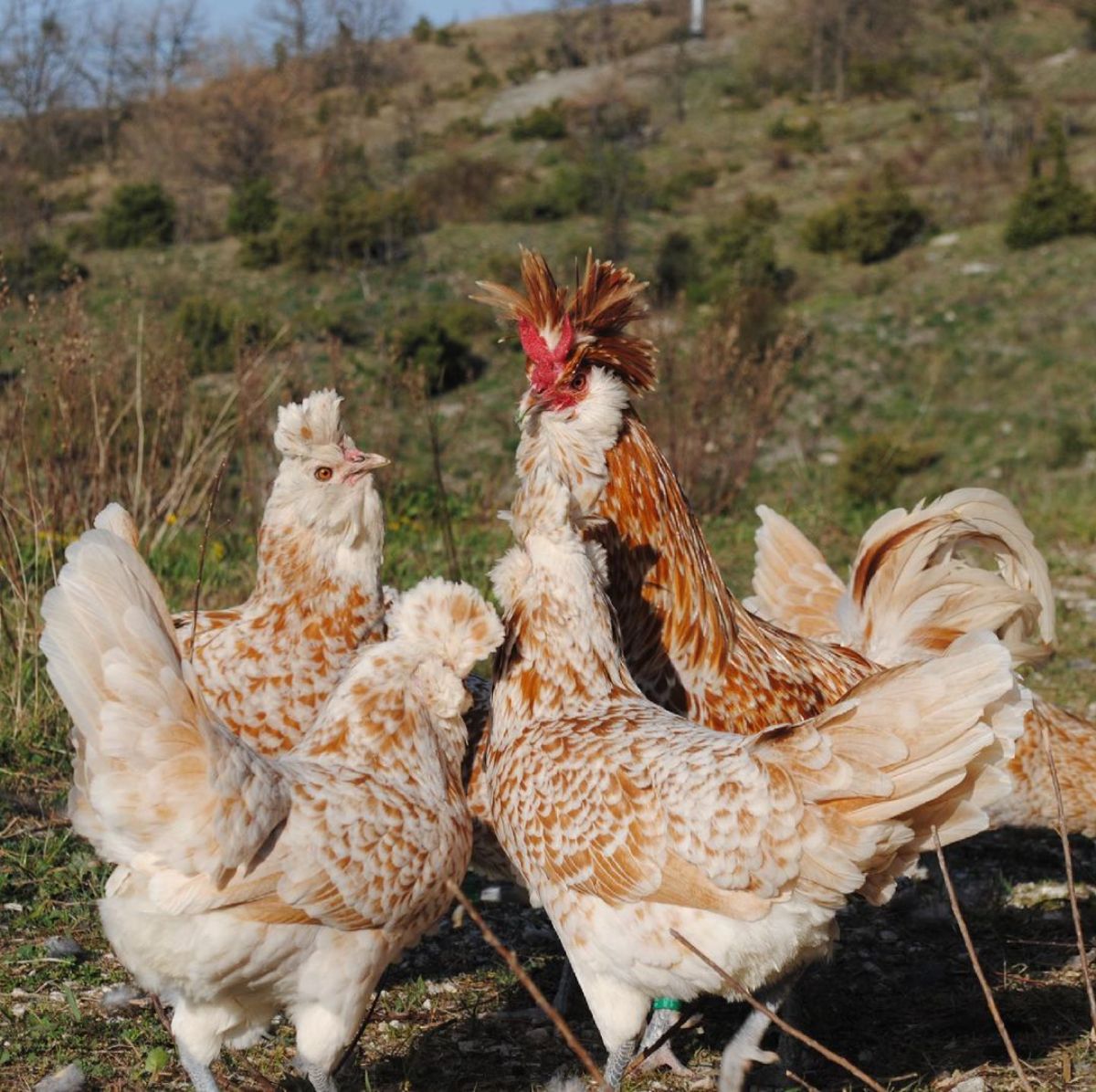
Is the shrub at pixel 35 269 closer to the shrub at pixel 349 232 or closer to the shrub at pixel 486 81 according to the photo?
the shrub at pixel 349 232

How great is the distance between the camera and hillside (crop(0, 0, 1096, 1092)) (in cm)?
441

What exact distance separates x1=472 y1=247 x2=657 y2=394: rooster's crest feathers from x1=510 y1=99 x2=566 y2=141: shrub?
3117 cm

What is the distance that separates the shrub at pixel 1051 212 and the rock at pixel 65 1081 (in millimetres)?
23367

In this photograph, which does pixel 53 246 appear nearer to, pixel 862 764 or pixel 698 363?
pixel 698 363

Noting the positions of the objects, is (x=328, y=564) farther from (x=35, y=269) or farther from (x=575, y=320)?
(x=35, y=269)

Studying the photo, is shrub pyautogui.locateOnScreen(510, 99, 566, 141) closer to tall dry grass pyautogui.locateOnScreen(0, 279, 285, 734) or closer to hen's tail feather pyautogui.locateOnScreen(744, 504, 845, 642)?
tall dry grass pyautogui.locateOnScreen(0, 279, 285, 734)

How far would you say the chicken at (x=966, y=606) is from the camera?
4605mm

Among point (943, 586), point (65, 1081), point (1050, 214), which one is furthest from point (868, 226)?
point (65, 1081)

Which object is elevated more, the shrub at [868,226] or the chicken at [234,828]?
the shrub at [868,226]

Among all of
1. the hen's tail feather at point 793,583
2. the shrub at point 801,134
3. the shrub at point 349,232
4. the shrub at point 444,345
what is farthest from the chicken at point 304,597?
the shrub at point 801,134

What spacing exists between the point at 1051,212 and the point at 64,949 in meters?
23.3

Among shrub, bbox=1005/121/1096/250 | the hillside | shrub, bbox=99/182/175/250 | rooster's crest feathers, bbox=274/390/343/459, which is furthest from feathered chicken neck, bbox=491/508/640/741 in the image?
shrub, bbox=99/182/175/250

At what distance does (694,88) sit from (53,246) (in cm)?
2347

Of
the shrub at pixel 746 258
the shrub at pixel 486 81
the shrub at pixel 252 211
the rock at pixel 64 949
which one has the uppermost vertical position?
the shrub at pixel 486 81
